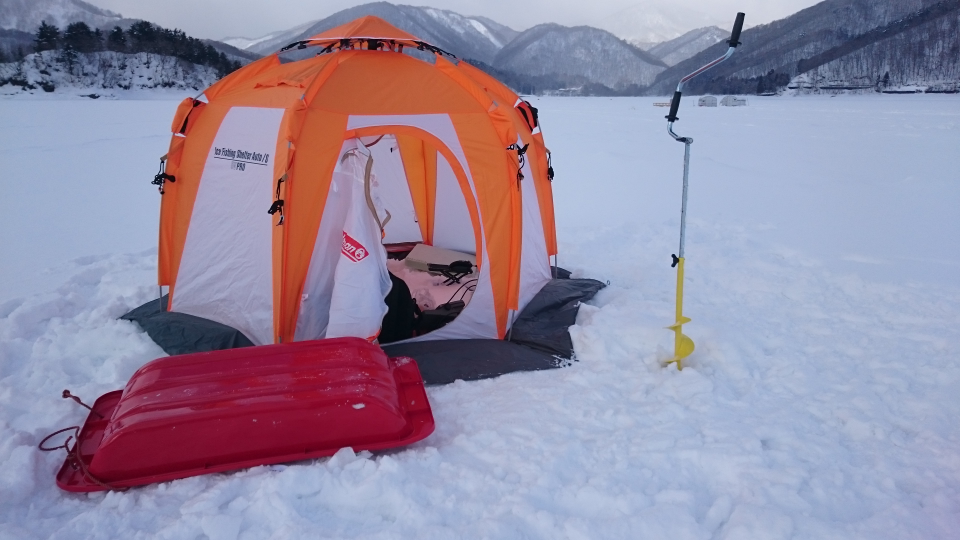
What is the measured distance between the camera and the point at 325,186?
3.73 m

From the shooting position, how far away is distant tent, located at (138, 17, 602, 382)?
3.71 meters

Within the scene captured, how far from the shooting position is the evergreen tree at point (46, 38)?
3959 centimetres

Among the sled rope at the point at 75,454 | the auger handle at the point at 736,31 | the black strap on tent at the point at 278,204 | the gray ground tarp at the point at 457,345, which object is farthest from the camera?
the gray ground tarp at the point at 457,345

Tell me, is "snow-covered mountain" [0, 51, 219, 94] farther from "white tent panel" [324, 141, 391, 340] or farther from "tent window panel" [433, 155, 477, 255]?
"white tent panel" [324, 141, 391, 340]

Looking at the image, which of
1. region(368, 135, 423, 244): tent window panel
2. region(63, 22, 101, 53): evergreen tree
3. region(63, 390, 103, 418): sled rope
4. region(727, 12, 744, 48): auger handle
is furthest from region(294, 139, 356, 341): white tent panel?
region(63, 22, 101, 53): evergreen tree

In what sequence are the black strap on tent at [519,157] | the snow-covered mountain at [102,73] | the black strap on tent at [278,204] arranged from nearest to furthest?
the black strap on tent at [278,204] < the black strap on tent at [519,157] < the snow-covered mountain at [102,73]

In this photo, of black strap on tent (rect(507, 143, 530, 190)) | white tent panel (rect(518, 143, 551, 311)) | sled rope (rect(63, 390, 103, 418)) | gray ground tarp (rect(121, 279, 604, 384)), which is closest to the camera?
sled rope (rect(63, 390, 103, 418))

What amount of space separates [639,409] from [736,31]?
2.17m

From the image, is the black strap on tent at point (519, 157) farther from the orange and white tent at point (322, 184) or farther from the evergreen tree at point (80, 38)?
the evergreen tree at point (80, 38)

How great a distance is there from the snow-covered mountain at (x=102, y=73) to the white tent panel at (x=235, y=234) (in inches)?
1271

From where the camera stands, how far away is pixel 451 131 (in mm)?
3990

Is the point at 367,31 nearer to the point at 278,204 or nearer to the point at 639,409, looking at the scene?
the point at 278,204

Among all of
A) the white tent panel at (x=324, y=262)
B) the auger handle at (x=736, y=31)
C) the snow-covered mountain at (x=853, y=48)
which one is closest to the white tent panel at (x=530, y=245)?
the white tent panel at (x=324, y=262)

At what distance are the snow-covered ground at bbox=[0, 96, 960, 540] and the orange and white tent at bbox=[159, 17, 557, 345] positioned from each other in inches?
26.3
